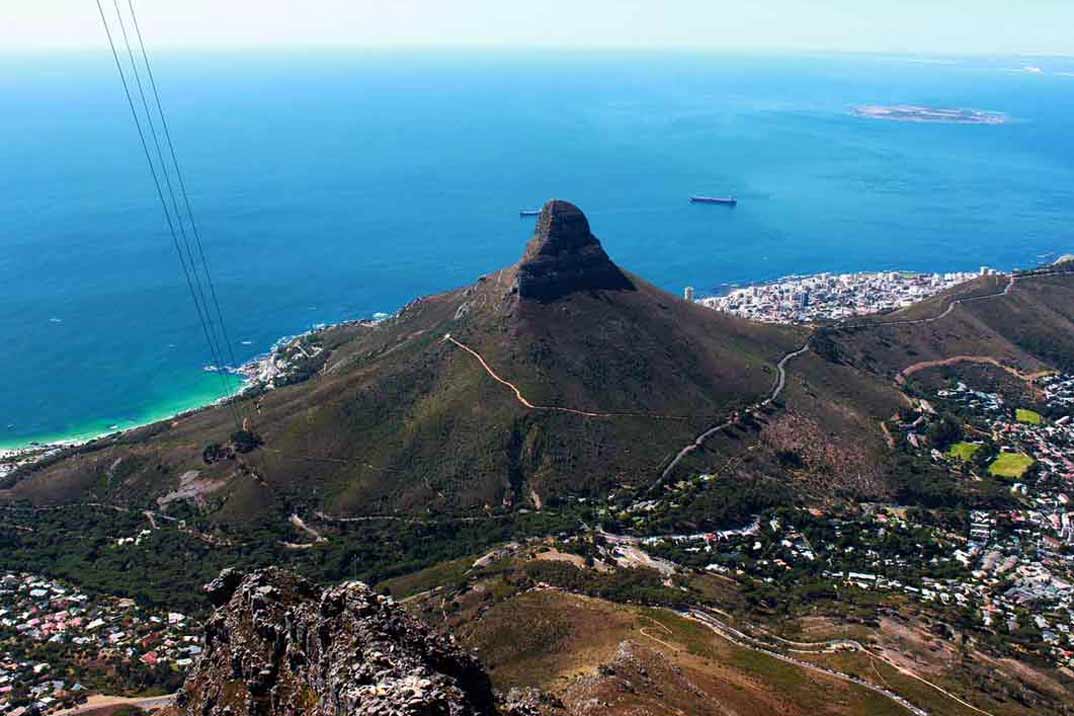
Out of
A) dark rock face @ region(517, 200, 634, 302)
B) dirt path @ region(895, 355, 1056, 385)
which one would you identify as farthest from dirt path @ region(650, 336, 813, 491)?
dark rock face @ region(517, 200, 634, 302)

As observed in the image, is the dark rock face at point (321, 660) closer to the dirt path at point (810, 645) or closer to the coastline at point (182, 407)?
the dirt path at point (810, 645)

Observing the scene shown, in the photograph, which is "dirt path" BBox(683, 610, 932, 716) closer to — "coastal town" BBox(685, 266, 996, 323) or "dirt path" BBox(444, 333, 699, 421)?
"dirt path" BBox(444, 333, 699, 421)

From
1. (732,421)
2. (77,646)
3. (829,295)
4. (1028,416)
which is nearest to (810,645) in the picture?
(732,421)

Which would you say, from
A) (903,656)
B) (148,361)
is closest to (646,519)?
(903,656)

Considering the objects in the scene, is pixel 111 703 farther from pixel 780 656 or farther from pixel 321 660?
pixel 780 656

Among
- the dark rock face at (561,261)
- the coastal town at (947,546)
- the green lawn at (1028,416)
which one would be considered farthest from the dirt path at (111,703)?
the green lawn at (1028,416)

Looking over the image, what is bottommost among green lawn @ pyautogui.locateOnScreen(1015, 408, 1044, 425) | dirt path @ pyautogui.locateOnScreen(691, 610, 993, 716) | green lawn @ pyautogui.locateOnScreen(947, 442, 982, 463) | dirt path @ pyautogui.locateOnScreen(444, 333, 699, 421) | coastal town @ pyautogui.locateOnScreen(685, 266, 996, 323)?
green lawn @ pyautogui.locateOnScreen(1015, 408, 1044, 425)

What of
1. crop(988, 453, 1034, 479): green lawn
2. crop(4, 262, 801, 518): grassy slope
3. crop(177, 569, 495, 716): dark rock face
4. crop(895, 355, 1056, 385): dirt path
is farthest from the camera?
crop(895, 355, 1056, 385): dirt path
